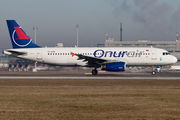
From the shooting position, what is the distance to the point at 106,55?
42.1 metres

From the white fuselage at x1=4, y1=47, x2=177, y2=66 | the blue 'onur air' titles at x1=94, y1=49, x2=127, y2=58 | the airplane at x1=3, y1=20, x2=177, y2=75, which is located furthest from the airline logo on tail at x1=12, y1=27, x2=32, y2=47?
the blue 'onur air' titles at x1=94, y1=49, x2=127, y2=58

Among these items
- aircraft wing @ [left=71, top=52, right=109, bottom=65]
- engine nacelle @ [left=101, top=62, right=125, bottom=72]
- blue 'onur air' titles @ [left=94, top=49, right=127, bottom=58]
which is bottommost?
engine nacelle @ [left=101, top=62, right=125, bottom=72]

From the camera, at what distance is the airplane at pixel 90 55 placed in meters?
41.5

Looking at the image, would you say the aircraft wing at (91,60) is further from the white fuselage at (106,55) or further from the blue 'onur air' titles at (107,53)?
the blue 'onur air' titles at (107,53)

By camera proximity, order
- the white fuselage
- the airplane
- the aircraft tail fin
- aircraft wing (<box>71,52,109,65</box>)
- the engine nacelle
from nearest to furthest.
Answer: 1. the engine nacelle
2. aircraft wing (<box>71,52,109,65</box>)
3. the airplane
4. the white fuselage
5. the aircraft tail fin

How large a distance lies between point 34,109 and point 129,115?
4830 millimetres

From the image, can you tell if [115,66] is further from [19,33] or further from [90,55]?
[19,33]

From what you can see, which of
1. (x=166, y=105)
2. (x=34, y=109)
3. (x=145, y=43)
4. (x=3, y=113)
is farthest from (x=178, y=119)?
(x=145, y=43)

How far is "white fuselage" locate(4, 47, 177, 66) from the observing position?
41.7m

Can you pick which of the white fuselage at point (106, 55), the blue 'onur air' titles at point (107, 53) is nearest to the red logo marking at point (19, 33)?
the white fuselage at point (106, 55)

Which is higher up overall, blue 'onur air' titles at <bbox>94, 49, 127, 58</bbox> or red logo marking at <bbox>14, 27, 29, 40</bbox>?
red logo marking at <bbox>14, 27, 29, 40</bbox>

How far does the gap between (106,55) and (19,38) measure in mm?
15210

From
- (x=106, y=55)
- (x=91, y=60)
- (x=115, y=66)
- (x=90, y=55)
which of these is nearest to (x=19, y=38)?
(x=90, y=55)

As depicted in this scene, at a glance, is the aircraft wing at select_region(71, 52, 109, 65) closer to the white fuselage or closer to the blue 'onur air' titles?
the white fuselage
